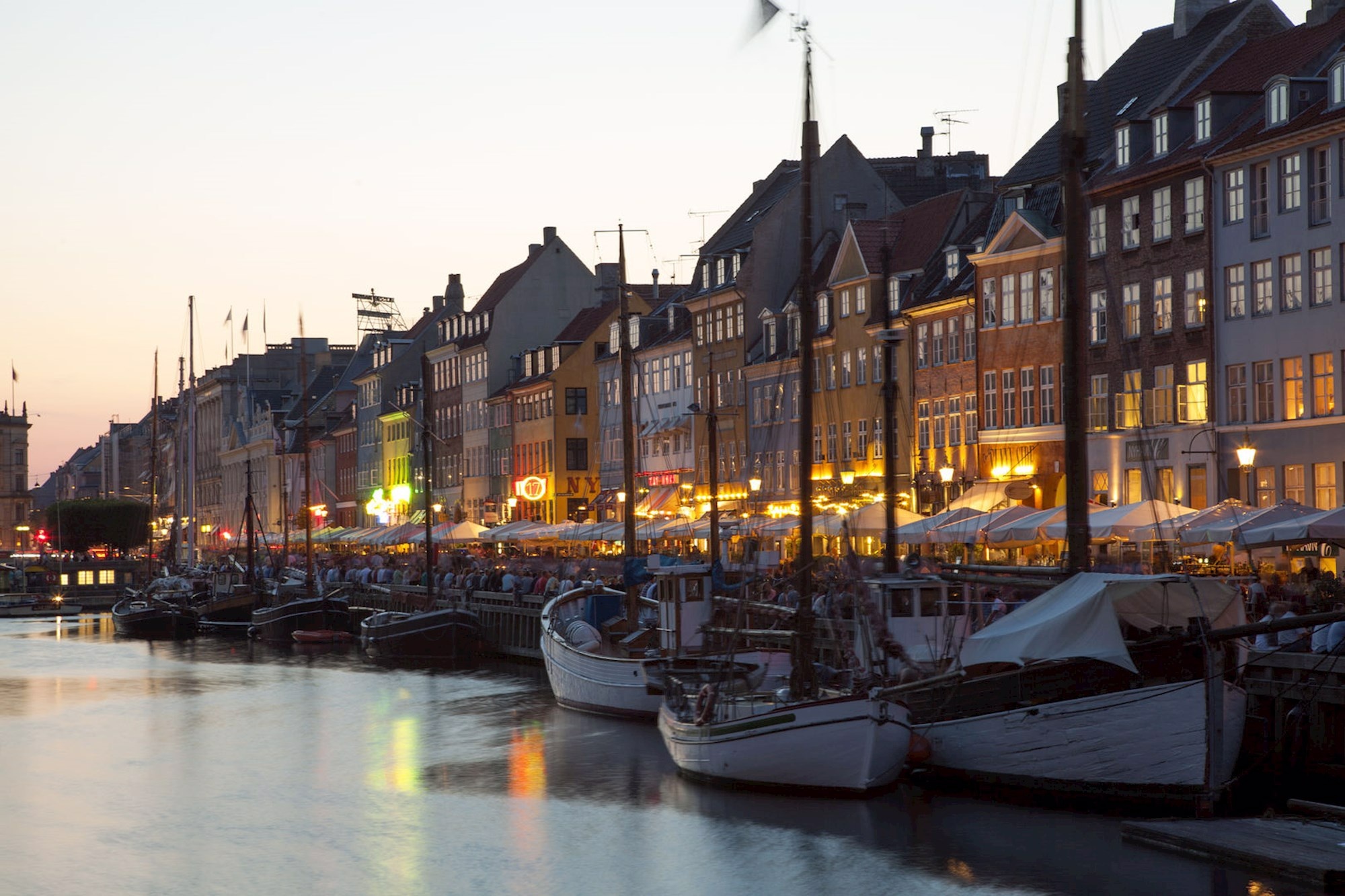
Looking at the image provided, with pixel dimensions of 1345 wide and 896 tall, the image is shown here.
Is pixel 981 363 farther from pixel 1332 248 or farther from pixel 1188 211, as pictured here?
pixel 1332 248

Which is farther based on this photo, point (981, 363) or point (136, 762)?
point (981, 363)

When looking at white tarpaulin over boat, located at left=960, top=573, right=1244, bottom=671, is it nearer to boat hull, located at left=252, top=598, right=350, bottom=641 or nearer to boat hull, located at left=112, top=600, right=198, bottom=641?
boat hull, located at left=252, top=598, right=350, bottom=641

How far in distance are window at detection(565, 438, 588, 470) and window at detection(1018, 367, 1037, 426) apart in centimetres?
4395

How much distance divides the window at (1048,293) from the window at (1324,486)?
12183 mm

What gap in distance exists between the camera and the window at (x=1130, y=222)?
5747 centimetres

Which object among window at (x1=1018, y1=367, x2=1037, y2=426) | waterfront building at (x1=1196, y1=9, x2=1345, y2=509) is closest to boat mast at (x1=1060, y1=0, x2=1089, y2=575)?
waterfront building at (x1=1196, y1=9, x2=1345, y2=509)

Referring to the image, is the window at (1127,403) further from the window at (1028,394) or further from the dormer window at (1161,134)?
the dormer window at (1161,134)

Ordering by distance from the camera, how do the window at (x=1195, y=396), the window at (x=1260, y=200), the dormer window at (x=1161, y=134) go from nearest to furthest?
the window at (x=1260, y=200) < the window at (x=1195, y=396) < the dormer window at (x=1161, y=134)

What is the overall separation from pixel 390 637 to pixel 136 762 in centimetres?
2363

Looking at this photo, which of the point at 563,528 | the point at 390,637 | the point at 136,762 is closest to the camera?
the point at 136,762

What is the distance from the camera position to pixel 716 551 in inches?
1996

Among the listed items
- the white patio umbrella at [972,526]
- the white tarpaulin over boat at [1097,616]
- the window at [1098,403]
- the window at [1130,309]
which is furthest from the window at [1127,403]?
the white tarpaulin over boat at [1097,616]

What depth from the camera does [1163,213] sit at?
56156 millimetres

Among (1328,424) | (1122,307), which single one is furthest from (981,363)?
(1328,424)
